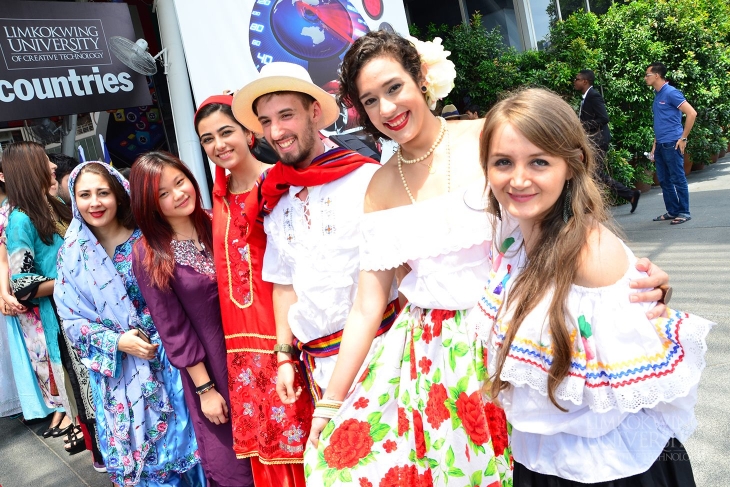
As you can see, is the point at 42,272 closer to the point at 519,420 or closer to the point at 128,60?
the point at 128,60

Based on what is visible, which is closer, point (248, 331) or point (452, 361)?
point (452, 361)

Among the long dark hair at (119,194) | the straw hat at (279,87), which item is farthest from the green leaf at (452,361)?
the long dark hair at (119,194)

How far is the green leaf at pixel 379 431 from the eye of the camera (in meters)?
1.60

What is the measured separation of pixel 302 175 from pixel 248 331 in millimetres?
626

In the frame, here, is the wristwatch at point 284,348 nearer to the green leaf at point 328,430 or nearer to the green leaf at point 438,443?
the green leaf at point 328,430

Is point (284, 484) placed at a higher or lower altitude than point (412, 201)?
lower

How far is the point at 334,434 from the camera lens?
1.62 metres

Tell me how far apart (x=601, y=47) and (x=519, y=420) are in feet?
26.9

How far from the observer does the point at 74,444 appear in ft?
11.7

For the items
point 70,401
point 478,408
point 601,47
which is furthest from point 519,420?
point 601,47

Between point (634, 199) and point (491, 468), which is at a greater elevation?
point (634, 199)

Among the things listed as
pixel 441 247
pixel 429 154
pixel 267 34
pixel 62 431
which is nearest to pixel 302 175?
pixel 429 154

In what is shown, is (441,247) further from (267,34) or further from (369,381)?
(267,34)

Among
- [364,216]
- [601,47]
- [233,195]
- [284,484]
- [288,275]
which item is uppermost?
[601,47]
